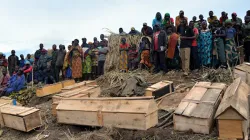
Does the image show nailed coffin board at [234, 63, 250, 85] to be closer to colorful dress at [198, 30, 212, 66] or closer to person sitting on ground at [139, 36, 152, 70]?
colorful dress at [198, 30, 212, 66]

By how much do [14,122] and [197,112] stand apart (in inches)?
137

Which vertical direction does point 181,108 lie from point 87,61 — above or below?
below

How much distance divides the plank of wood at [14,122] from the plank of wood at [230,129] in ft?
11.5

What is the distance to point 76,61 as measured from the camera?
426 inches

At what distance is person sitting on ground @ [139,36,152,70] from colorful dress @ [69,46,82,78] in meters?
2.48

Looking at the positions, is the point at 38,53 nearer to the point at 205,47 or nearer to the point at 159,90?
the point at 205,47

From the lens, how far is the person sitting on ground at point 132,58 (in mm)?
10094

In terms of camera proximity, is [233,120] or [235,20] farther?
[235,20]

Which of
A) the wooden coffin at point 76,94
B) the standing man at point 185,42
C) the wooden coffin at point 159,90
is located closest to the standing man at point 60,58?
the wooden coffin at point 76,94

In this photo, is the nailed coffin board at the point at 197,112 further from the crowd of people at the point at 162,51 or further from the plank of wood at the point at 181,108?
the crowd of people at the point at 162,51

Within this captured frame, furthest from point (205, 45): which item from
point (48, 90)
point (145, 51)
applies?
point (48, 90)

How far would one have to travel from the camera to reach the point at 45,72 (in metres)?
11.4

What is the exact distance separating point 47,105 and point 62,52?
3801 millimetres

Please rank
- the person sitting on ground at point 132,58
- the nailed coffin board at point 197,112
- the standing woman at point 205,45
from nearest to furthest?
the nailed coffin board at point 197,112 → the standing woman at point 205,45 → the person sitting on ground at point 132,58
